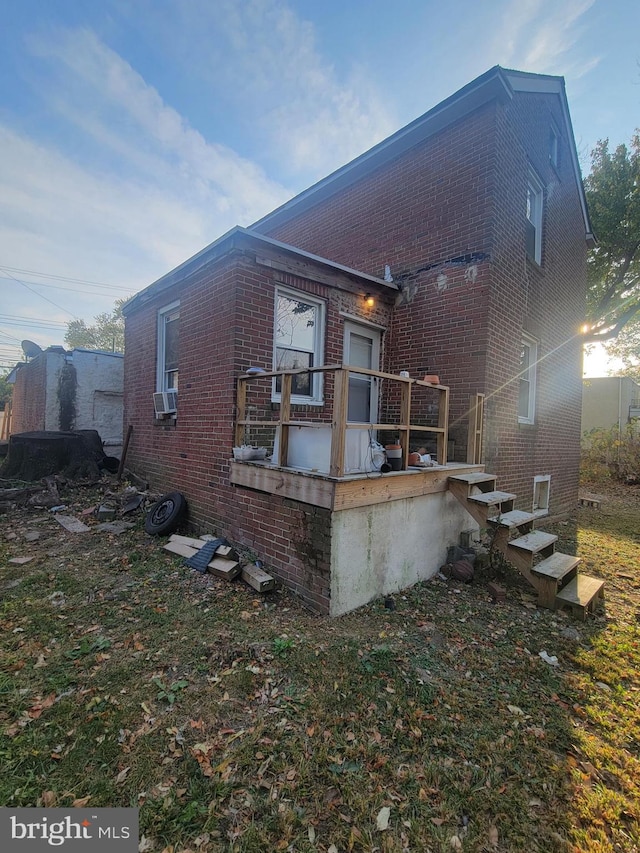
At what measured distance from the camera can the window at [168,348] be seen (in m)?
6.53

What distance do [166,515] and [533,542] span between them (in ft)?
16.1

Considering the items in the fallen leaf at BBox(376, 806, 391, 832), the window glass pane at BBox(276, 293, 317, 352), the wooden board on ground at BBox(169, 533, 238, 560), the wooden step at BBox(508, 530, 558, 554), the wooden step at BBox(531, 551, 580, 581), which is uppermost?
the window glass pane at BBox(276, 293, 317, 352)

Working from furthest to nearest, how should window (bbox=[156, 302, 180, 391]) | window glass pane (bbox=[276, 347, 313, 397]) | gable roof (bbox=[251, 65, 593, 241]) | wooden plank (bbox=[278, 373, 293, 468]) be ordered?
window (bbox=[156, 302, 180, 391]) < gable roof (bbox=[251, 65, 593, 241]) < window glass pane (bbox=[276, 347, 313, 397]) < wooden plank (bbox=[278, 373, 293, 468])

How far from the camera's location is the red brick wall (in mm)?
10383

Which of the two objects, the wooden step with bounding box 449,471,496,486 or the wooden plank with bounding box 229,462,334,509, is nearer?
the wooden plank with bounding box 229,462,334,509

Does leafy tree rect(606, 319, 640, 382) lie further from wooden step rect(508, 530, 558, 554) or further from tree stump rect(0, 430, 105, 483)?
tree stump rect(0, 430, 105, 483)

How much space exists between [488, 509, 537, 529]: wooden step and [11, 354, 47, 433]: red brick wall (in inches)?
444

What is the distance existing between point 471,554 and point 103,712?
167 inches

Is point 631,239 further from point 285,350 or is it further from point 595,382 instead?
point 595,382

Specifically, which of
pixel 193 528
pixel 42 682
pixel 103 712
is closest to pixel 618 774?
pixel 103 712

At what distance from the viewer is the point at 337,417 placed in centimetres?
340

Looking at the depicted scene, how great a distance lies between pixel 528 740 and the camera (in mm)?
2201

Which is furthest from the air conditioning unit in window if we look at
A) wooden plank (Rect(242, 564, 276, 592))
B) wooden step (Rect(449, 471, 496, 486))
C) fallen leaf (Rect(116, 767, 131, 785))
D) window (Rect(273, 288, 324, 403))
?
fallen leaf (Rect(116, 767, 131, 785))

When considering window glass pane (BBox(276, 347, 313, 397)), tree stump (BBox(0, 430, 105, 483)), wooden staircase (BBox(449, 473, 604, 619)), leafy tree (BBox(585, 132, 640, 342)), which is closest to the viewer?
wooden staircase (BBox(449, 473, 604, 619))
